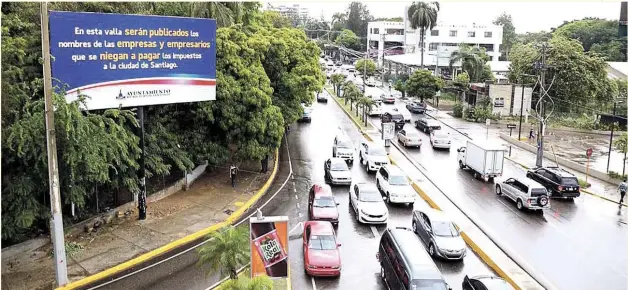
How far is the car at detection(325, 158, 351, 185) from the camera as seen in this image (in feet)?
94.7

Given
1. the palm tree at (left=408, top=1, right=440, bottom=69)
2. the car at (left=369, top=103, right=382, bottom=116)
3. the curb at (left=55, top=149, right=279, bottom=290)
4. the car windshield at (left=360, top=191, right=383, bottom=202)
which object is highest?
the palm tree at (left=408, top=1, right=440, bottom=69)

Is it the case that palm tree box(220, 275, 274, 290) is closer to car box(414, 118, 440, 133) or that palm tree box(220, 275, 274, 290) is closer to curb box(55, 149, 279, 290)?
curb box(55, 149, 279, 290)

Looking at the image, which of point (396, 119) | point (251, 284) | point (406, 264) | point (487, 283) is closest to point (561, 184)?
point (487, 283)

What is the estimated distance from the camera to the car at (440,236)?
61.1 feet

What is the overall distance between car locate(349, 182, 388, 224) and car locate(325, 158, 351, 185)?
4474 millimetres

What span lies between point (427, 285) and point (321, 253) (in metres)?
4.03

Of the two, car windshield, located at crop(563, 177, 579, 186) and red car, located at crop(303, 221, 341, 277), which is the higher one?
car windshield, located at crop(563, 177, 579, 186)

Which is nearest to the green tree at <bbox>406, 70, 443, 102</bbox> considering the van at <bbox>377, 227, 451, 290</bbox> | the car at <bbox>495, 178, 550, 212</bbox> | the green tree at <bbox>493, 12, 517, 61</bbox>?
the car at <bbox>495, 178, 550, 212</bbox>

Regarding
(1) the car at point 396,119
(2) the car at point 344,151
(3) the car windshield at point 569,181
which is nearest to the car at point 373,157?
(2) the car at point 344,151

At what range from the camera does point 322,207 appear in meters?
22.6

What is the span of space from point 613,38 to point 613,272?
93420mm

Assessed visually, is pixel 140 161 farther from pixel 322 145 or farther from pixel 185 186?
pixel 322 145

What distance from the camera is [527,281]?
17.1 m

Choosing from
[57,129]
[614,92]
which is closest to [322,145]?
[57,129]
